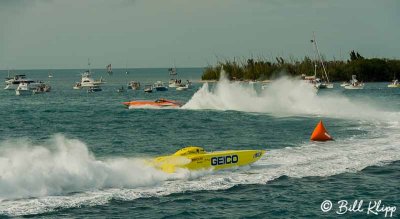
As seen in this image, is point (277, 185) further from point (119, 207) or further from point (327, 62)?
point (327, 62)

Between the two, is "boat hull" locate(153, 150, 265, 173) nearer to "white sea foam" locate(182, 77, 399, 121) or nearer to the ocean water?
the ocean water

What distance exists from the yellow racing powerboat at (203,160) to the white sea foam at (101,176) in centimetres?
40

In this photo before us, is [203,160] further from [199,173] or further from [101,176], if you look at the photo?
[101,176]

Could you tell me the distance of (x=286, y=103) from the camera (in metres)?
68.6

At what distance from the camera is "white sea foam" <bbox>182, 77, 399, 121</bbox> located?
60.7 metres

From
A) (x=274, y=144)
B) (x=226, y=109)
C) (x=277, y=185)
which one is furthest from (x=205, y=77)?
(x=277, y=185)

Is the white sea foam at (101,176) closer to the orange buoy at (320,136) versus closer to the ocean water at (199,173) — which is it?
the ocean water at (199,173)

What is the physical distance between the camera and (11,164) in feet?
77.8

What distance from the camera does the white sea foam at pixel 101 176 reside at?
21.9 metres

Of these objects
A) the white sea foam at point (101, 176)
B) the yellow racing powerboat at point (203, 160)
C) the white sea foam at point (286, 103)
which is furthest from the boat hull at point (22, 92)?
the yellow racing powerboat at point (203, 160)

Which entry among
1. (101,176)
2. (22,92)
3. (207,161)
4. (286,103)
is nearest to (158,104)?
(286,103)

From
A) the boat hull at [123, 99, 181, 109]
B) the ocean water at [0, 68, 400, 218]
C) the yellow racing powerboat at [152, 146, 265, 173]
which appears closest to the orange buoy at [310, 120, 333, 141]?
the ocean water at [0, 68, 400, 218]

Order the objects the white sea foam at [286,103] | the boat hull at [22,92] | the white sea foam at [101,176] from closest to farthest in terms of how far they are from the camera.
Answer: the white sea foam at [101,176], the white sea foam at [286,103], the boat hull at [22,92]

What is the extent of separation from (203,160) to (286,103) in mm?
42631
